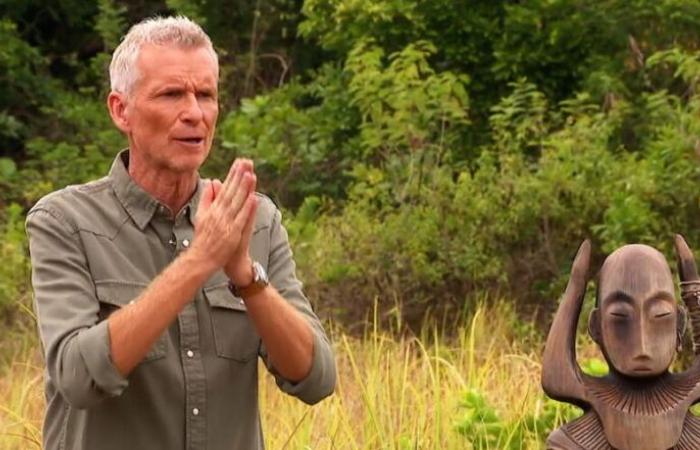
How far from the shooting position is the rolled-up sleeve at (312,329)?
134 inches

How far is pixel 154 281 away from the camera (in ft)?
10.4

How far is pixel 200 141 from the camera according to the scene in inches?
133

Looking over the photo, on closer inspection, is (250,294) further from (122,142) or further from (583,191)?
(122,142)

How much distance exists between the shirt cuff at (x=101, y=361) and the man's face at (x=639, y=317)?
1.01m

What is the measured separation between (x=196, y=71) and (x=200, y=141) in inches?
5.8

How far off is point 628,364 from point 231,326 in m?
0.84

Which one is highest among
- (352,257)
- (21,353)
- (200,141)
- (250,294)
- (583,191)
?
(200,141)

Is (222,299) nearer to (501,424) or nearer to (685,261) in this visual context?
(685,261)

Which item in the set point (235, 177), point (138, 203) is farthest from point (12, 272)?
point (235, 177)

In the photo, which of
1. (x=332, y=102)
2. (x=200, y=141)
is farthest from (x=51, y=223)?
(x=332, y=102)

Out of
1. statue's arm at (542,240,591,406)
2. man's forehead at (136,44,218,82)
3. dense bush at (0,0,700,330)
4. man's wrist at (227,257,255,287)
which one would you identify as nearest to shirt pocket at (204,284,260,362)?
man's wrist at (227,257,255,287)

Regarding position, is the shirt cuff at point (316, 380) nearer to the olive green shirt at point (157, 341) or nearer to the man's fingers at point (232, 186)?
the olive green shirt at point (157, 341)

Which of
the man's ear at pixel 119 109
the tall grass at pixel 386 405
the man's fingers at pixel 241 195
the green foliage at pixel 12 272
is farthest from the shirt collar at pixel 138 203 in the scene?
the green foliage at pixel 12 272

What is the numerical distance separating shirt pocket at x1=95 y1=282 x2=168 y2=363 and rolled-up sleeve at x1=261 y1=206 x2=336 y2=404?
0.22 m
